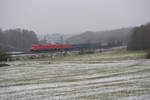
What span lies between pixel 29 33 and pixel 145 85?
88.8 m

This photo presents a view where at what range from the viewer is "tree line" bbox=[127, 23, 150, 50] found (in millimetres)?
57456

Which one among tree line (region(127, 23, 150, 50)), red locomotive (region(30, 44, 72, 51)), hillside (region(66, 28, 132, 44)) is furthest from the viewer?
hillside (region(66, 28, 132, 44))

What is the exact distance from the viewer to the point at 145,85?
11.7m

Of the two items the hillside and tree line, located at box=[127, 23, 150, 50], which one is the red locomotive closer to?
tree line, located at box=[127, 23, 150, 50]

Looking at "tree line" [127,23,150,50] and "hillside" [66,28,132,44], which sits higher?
"hillside" [66,28,132,44]

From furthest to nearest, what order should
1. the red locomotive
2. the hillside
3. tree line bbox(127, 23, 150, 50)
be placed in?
1. the hillside
2. the red locomotive
3. tree line bbox(127, 23, 150, 50)

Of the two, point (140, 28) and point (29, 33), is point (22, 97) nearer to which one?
point (140, 28)

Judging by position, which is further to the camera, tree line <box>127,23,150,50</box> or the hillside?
the hillside

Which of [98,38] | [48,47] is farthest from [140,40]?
[98,38]

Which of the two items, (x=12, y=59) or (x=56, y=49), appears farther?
(x=56, y=49)

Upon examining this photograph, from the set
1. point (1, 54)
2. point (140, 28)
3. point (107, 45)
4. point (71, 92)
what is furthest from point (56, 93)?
point (107, 45)

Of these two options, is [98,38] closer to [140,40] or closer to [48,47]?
[140,40]

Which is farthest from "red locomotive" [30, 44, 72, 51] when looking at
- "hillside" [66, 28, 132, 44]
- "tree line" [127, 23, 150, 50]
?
"hillside" [66, 28, 132, 44]

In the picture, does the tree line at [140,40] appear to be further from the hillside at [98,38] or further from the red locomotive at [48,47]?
the hillside at [98,38]
